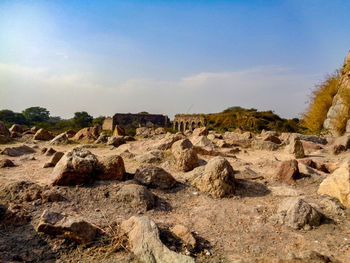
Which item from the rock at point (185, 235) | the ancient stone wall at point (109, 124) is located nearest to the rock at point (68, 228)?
the rock at point (185, 235)

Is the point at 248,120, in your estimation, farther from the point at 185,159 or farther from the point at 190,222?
the point at 190,222

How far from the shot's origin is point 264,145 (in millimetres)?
7609

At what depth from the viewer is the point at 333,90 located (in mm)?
12016

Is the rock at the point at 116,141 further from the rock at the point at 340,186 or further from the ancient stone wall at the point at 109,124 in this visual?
the ancient stone wall at the point at 109,124

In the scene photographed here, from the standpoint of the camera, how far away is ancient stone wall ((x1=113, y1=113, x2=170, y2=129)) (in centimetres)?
2730

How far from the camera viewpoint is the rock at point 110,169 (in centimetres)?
379

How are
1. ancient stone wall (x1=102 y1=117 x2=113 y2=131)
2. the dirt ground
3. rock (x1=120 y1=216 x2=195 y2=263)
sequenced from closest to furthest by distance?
rock (x1=120 y1=216 x2=195 y2=263), the dirt ground, ancient stone wall (x1=102 y1=117 x2=113 y2=131)

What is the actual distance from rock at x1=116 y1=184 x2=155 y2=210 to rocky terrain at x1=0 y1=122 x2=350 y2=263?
13mm

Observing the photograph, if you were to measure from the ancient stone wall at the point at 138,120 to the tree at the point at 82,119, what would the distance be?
480cm

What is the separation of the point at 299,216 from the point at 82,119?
31.2 meters

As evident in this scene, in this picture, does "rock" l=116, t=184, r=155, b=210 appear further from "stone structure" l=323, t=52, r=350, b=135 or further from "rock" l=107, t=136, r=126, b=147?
"stone structure" l=323, t=52, r=350, b=135

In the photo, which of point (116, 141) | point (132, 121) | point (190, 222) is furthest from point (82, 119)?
point (190, 222)

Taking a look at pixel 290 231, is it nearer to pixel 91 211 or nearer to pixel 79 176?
pixel 91 211

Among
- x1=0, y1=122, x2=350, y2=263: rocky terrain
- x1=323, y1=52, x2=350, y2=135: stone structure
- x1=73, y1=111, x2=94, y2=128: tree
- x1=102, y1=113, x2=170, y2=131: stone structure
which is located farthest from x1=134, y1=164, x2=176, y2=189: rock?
x1=73, y1=111, x2=94, y2=128: tree
